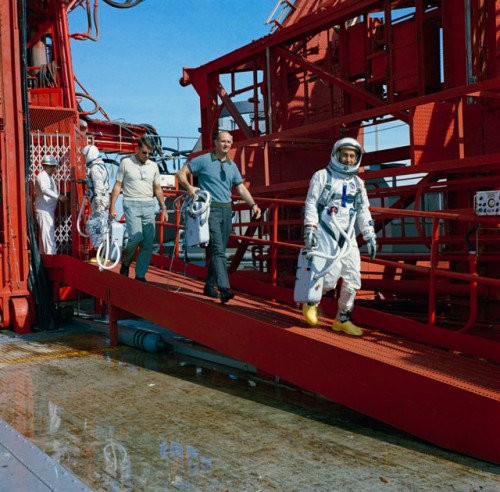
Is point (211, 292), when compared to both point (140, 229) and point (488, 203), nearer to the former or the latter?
point (140, 229)

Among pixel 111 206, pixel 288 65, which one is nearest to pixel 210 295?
pixel 111 206

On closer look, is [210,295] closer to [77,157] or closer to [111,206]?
[111,206]

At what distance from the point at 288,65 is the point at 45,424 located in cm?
952

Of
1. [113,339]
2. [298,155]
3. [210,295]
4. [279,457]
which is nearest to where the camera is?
[279,457]

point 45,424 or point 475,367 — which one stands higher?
point 475,367

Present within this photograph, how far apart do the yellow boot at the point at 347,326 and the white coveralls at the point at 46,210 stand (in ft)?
20.6

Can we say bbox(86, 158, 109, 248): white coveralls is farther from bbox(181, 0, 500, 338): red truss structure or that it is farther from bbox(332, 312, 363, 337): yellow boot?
bbox(332, 312, 363, 337): yellow boot

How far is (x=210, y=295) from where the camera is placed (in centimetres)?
768

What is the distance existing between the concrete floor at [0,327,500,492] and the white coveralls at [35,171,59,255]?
3.44 metres

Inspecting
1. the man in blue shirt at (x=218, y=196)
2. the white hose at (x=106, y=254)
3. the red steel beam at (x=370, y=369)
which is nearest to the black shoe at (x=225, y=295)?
the man in blue shirt at (x=218, y=196)

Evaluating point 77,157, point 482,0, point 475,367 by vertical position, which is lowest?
point 475,367

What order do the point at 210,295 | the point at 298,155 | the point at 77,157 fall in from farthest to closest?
the point at 298,155 < the point at 77,157 < the point at 210,295

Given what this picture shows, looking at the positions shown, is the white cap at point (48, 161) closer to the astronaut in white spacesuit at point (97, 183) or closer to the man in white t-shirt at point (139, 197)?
the astronaut in white spacesuit at point (97, 183)

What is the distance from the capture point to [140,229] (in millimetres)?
8359
